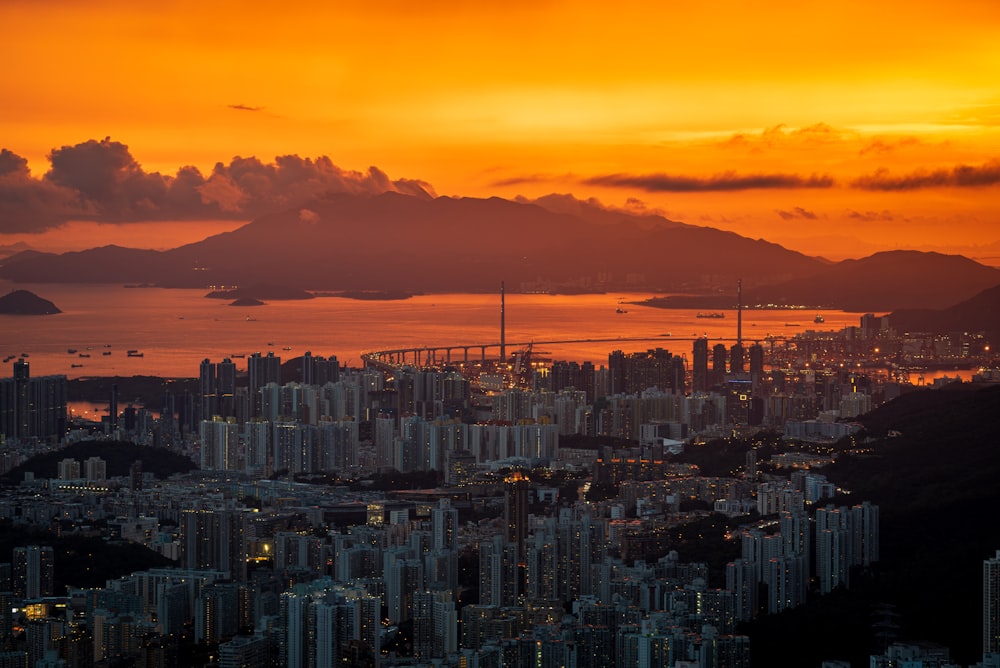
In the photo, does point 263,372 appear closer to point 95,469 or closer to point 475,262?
point 95,469

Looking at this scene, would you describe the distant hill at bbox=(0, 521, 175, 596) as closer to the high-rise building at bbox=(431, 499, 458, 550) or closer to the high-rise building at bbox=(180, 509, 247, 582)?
the high-rise building at bbox=(180, 509, 247, 582)

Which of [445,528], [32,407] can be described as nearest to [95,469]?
[32,407]

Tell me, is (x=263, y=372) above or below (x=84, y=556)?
above

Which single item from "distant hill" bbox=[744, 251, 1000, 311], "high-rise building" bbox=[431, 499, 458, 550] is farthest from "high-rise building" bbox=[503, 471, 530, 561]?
"distant hill" bbox=[744, 251, 1000, 311]

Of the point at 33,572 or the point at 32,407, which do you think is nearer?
the point at 33,572

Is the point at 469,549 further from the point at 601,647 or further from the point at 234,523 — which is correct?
the point at 601,647

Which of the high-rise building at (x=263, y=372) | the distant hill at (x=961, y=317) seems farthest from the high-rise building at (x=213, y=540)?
the distant hill at (x=961, y=317)
